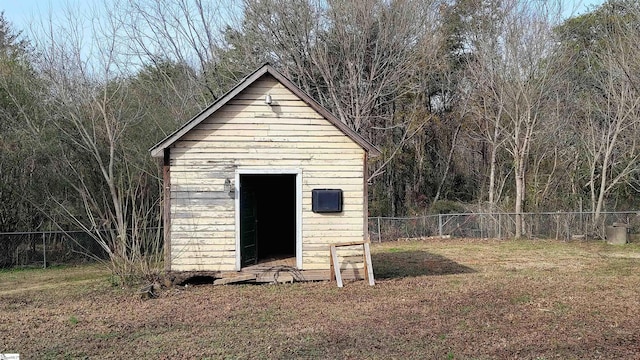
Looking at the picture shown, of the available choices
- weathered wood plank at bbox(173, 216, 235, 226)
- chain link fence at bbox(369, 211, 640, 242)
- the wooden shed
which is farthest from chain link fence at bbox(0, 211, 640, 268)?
the wooden shed

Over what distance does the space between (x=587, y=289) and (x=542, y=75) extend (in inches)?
574

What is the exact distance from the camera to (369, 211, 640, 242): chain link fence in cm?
2011

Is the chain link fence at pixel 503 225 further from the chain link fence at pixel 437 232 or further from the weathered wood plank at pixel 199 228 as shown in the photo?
the weathered wood plank at pixel 199 228

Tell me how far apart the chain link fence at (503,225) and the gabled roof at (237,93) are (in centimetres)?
1119

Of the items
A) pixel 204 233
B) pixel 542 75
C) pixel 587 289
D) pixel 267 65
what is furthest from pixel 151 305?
pixel 542 75

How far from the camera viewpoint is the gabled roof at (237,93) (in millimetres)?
10609

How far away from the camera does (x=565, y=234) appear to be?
66.5 ft

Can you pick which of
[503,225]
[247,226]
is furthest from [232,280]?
[503,225]

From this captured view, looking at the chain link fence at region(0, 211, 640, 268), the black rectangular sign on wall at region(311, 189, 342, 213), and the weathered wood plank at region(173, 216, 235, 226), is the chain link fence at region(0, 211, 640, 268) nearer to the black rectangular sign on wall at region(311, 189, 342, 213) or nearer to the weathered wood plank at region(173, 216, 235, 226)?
the weathered wood plank at region(173, 216, 235, 226)

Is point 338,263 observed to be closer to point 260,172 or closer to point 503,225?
point 260,172

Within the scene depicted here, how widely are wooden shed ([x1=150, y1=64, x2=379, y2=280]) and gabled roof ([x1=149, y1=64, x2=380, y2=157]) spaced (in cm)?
2

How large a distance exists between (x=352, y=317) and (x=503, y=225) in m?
15.0

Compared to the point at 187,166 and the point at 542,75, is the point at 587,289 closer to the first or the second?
the point at 187,166

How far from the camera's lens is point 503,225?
69.6 feet
